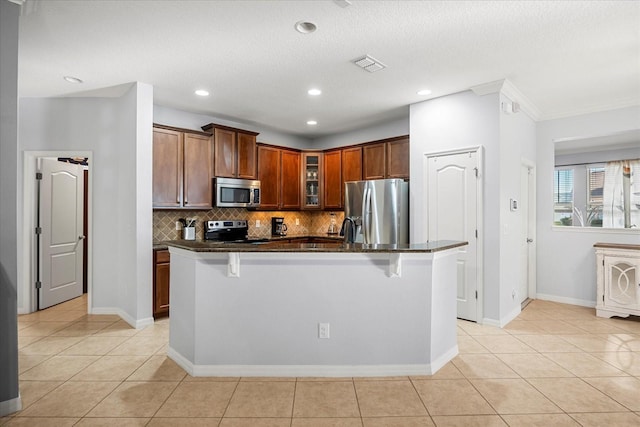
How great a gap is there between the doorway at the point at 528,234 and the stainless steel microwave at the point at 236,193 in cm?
391

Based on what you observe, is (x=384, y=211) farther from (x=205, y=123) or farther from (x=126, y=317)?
(x=126, y=317)

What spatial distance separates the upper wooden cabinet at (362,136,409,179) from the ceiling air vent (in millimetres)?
1701

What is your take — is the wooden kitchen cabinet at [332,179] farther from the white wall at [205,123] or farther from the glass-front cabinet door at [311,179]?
the white wall at [205,123]

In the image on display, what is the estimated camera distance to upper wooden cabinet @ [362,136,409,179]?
5.09 metres

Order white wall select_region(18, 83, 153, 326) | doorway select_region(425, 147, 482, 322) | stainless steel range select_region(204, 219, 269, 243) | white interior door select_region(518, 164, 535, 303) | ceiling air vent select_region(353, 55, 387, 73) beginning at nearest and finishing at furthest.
Answer: ceiling air vent select_region(353, 55, 387, 73) → doorway select_region(425, 147, 482, 322) → white wall select_region(18, 83, 153, 326) → white interior door select_region(518, 164, 535, 303) → stainless steel range select_region(204, 219, 269, 243)

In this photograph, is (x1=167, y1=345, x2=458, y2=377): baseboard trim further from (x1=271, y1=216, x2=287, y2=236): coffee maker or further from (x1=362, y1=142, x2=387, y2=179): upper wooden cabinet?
(x1=271, y1=216, x2=287, y2=236): coffee maker

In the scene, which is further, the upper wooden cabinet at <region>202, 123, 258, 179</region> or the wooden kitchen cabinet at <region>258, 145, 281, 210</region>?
the wooden kitchen cabinet at <region>258, 145, 281, 210</region>

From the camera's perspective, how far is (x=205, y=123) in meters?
5.33

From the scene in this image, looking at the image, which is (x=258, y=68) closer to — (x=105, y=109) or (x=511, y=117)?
(x=105, y=109)

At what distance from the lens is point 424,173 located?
451 centimetres

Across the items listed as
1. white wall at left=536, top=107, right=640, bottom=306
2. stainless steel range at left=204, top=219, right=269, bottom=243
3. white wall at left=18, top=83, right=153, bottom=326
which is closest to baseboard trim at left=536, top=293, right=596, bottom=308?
white wall at left=536, top=107, right=640, bottom=306

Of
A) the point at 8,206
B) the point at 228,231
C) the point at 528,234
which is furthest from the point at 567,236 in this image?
the point at 8,206

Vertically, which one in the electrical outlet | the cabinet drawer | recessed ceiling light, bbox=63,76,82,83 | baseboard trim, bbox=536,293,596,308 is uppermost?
recessed ceiling light, bbox=63,76,82,83

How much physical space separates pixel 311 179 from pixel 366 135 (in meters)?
1.25
